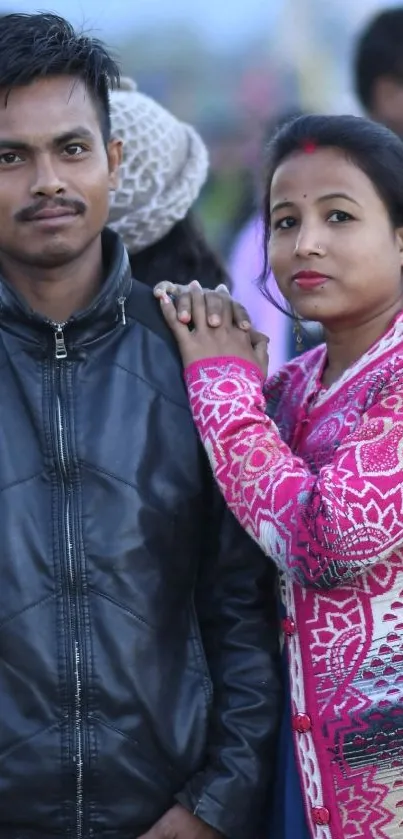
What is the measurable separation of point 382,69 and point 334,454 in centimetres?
194

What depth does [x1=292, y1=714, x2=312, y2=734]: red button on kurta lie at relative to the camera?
7.15 ft

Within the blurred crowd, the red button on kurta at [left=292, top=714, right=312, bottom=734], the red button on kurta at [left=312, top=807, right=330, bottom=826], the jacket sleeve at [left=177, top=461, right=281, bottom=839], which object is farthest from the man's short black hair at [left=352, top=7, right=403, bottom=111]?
the red button on kurta at [left=312, top=807, right=330, bottom=826]

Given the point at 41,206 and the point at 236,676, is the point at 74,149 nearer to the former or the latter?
the point at 41,206

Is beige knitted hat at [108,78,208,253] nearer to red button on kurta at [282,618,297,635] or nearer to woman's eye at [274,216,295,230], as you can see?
woman's eye at [274,216,295,230]

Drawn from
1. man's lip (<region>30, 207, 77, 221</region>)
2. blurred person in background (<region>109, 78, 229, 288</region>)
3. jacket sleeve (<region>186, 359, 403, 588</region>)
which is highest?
blurred person in background (<region>109, 78, 229, 288</region>)

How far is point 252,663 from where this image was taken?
7.48 feet

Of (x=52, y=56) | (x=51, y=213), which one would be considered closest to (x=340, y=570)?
(x=51, y=213)

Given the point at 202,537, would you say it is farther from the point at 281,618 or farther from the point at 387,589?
the point at 387,589

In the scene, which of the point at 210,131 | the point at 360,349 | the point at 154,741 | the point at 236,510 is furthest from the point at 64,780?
the point at 210,131

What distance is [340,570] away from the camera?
2104mm

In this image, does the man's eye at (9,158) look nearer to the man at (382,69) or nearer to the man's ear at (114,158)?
the man's ear at (114,158)

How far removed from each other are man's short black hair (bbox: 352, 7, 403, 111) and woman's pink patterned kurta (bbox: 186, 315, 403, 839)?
1.77 m

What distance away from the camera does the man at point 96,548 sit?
2.13m

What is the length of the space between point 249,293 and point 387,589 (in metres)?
2.01
